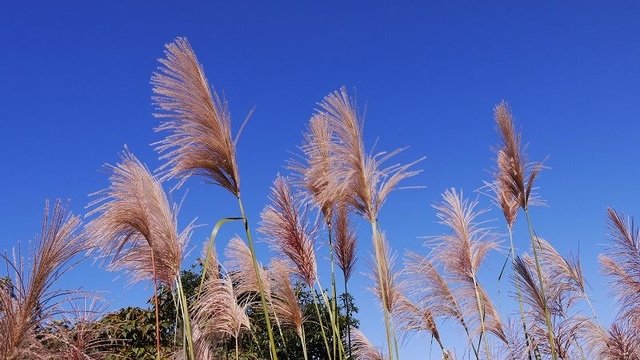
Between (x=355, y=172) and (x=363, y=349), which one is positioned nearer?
(x=355, y=172)

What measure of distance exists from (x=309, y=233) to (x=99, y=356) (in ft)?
4.74

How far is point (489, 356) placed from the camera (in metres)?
5.23

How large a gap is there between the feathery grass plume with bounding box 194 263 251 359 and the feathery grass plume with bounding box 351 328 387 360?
5.17ft

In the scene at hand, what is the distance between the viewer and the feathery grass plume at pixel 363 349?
18.8ft

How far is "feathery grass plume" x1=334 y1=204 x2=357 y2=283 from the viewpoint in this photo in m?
4.18

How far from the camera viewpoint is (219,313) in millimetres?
4523

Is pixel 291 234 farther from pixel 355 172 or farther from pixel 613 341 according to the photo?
pixel 613 341

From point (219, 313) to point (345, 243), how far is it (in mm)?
1020

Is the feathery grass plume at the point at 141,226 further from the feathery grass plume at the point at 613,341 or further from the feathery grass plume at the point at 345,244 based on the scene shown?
the feathery grass plume at the point at 613,341

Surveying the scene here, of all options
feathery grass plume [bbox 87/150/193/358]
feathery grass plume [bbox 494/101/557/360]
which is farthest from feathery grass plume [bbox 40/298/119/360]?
feathery grass plume [bbox 494/101/557/360]

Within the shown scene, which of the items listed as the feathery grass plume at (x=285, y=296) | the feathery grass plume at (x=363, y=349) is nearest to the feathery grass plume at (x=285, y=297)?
the feathery grass plume at (x=285, y=296)

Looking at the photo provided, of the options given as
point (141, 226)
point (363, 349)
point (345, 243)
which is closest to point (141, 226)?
point (141, 226)

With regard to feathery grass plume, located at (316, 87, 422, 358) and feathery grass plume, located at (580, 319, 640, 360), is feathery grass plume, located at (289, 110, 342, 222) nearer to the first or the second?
feathery grass plume, located at (316, 87, 422, 358)

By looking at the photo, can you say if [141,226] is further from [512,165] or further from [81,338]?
[512,165]
